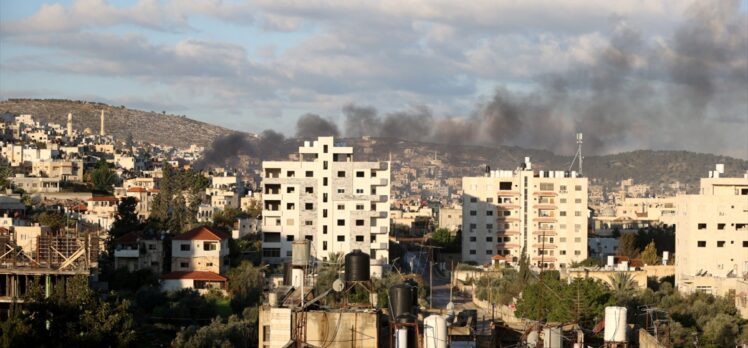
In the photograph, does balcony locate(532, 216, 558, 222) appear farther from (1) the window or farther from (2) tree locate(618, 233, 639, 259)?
(1) the window

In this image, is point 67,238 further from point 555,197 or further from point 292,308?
point 555,197

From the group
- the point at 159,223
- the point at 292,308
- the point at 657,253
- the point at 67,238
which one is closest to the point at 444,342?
the point at 292,308

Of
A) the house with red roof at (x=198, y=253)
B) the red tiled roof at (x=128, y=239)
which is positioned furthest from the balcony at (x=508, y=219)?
the red tiled roof at (x=128, y=239)

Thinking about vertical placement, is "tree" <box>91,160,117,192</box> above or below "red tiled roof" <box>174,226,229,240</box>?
above

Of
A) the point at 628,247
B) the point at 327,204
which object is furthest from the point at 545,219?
the point at 327,204

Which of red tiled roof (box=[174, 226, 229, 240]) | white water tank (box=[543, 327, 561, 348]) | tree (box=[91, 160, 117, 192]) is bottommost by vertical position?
white water tank (box=[543, 327, 561, 348])

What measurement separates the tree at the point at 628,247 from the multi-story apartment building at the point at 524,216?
2.59m

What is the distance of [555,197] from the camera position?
89.3 meters

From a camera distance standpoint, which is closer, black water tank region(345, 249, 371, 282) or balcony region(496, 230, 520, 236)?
black water tank region(345, 249, 371, 282)

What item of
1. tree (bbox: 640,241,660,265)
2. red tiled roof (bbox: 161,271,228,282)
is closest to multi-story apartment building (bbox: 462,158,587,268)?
tree (bbox: 640,241,660,265)

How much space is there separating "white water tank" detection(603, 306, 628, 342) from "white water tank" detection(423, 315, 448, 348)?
3.91 metres

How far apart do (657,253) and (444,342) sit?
219ft

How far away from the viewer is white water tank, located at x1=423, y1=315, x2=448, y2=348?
73.8 ft

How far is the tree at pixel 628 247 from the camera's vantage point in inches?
3312
